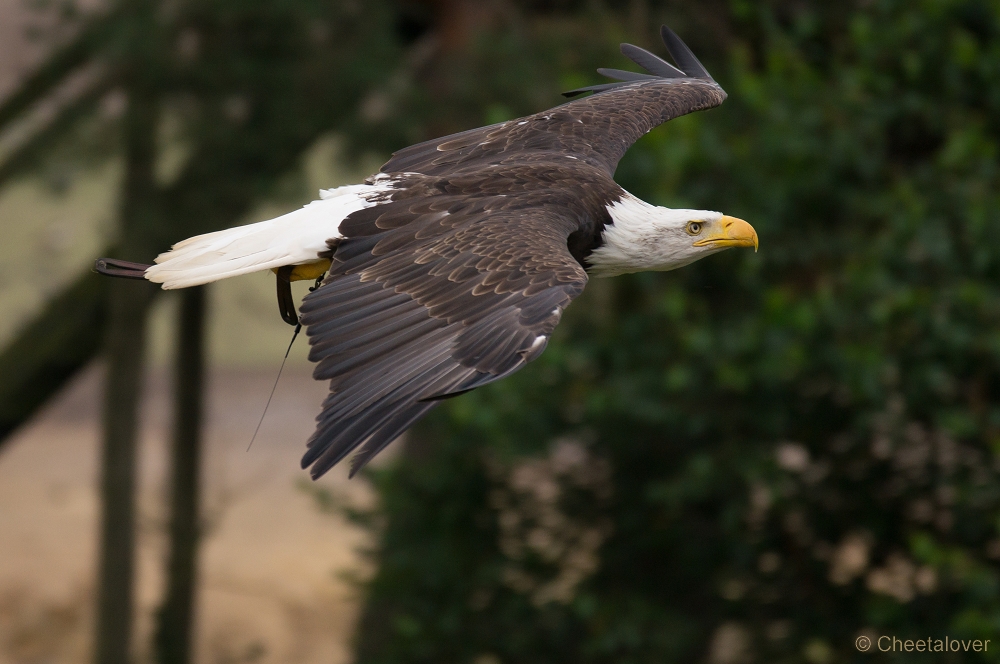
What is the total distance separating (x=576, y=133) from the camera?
550cm

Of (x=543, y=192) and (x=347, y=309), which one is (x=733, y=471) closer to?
(x=543, y=192)

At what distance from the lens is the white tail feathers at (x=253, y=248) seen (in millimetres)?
4316

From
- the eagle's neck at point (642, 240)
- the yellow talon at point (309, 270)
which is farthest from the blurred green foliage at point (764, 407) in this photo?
the yellow talon at point (309, 270)

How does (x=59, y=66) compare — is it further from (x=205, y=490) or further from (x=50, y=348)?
(x=205, y=490)

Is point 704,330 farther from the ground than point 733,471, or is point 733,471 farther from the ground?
point 704,330

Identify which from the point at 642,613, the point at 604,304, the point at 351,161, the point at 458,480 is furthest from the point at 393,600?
the point at 351,161

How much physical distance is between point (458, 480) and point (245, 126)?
119 inches

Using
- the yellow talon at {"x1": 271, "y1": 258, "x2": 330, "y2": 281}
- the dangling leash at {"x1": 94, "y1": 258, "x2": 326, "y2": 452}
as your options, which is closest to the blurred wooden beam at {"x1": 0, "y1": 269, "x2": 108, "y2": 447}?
the dangling leash at {"x1": 94, "y1": 258, "x2": 326, "y2": 452}

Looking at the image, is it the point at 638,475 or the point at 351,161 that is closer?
the point at 638,475

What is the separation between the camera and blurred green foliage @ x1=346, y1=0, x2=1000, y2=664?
24.3ft

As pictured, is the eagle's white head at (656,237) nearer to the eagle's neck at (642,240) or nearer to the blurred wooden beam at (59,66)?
the eagle's neck at (642,240)

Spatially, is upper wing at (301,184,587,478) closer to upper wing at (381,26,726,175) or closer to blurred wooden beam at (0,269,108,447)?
upper wing at (381,26,726,175)

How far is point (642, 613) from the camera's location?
26.9 feet

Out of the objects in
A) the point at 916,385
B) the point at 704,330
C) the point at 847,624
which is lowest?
the point at 847,624
